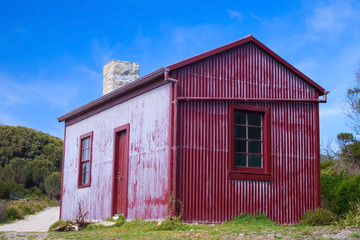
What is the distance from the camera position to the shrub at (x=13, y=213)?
23.9 meters

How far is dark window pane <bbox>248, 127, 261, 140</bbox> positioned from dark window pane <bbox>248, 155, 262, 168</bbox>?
0.52 m

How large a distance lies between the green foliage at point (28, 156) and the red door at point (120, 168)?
2246 cm

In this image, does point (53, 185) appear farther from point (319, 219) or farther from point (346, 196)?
point (319, 219)

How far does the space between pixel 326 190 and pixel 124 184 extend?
7066 mm

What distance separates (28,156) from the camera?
144ft

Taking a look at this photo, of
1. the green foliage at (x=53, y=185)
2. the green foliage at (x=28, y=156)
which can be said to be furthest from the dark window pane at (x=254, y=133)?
the green foliage at (x=28, y=156)

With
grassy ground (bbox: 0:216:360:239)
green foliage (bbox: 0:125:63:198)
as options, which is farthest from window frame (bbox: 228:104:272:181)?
green foliage (bbox: 0:125:63:198)

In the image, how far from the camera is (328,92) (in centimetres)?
1481

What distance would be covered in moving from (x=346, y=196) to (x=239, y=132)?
14.6 feet

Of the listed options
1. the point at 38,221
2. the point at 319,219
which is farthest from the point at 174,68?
the point at 38,221

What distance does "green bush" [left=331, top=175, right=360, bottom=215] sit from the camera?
1526 centimetres

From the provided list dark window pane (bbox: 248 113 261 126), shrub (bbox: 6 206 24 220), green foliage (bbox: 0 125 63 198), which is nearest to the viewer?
dark window pane (bbox: 248 113 261 126)

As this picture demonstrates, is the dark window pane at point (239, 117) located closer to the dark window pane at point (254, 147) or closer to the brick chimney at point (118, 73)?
the dark window pane at point (254, 147)

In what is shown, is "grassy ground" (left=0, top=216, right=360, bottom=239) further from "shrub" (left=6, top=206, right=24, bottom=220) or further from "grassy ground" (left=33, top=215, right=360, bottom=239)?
"shrub" (left=6, top=206, right=24, bottom=220)
